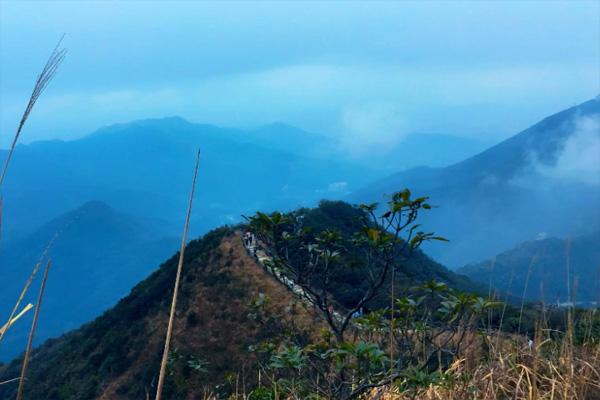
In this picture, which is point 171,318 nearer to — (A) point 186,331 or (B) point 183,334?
(B) point 183,334

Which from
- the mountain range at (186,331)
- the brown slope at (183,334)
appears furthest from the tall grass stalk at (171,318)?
the mountain range at (186,331)

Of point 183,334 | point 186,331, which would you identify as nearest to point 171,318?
point 183,334

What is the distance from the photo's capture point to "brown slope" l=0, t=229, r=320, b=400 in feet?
62.9

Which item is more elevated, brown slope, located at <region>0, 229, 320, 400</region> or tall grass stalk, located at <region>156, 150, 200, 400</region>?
tall grass stalk, located at <region>156, 150, 200, 400</region>

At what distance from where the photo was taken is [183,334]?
71.7 ft

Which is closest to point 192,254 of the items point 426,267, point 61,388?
point 61,388

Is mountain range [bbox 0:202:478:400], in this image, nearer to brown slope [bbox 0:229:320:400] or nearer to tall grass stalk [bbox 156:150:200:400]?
brown slope [bbox 0:229:320:400]

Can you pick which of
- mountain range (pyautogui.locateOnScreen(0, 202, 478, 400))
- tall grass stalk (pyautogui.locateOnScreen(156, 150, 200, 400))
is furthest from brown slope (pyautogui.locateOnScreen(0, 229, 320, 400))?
tall grass stalk (pyautogui.locateOnScreen(156, 150, 200, 400))

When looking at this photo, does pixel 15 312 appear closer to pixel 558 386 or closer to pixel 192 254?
pixel 558 386

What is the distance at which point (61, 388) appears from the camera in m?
23.5

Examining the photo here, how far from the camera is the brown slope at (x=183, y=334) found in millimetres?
19172

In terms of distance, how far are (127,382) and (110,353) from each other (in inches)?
151

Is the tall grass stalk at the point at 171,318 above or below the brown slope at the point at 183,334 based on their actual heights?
above

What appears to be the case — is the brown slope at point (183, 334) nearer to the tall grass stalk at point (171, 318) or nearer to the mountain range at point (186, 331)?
the mountain range at point (186, 331)
